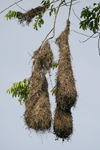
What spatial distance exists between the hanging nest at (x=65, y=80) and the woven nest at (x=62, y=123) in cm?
10

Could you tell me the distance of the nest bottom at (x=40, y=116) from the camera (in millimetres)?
4293

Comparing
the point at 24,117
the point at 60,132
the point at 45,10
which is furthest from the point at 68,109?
the point at 45,10

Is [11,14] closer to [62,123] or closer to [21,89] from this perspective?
[21,89]

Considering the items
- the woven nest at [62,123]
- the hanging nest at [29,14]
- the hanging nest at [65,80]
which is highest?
the hanging nest at [29,14]

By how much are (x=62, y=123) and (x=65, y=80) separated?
596 millimetres

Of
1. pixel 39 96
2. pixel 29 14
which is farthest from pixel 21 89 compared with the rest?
pixel 29 14

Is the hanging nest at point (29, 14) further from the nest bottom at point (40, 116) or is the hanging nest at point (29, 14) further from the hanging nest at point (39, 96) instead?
the nest bottom at point (40, 116)

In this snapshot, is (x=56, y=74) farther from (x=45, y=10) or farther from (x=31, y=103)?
(x=45, y=10)

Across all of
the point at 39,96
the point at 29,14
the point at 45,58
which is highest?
the point at 29,14

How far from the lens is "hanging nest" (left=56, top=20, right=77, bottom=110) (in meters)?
4.50

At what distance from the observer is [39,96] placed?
14.8 ft

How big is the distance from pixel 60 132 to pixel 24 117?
1.76ft

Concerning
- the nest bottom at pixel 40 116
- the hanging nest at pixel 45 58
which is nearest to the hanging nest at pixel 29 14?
the hanging nest at pixel 45 58

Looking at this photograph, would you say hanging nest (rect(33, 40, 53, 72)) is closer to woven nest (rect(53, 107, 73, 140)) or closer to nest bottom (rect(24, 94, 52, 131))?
nest bottom (rect(24, 94, 52, 131))
